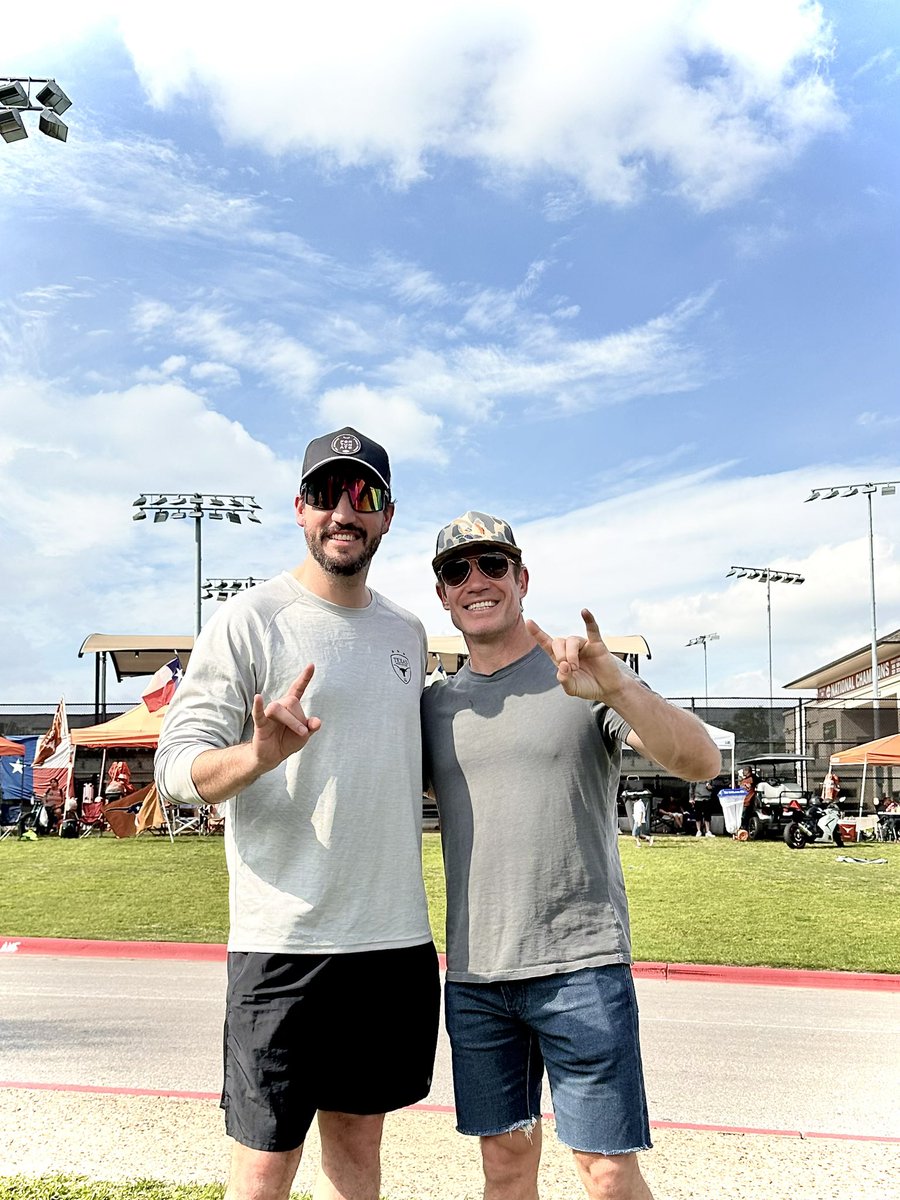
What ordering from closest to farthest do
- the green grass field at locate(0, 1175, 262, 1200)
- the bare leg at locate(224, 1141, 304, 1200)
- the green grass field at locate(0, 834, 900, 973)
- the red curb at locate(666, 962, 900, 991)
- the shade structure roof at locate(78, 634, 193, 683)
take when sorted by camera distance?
the bare leg at locate(224, 1141, 304, 1200) < the green grass field at locate(0, 1175, 262, 1200) < the red curb at locate(666, 962, 900, 991) < the green grass field at locate(0, 834, 900, 973) < the shade structure roof at locate(78, 634, 193, 683)

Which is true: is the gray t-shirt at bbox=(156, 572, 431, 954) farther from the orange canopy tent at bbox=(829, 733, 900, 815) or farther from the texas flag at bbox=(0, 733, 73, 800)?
the orange canopy tent at bbox=(829, 733, 900, 815)

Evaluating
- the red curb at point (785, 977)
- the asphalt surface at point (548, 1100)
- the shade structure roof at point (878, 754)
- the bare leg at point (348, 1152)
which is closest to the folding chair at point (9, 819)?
the asphalt surface at point (548, 1100)

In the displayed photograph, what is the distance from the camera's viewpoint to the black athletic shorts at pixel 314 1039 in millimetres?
2797

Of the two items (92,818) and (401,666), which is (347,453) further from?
(92,818)

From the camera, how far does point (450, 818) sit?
3080 mm

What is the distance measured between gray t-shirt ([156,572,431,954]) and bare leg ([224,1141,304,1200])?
509 millimetres

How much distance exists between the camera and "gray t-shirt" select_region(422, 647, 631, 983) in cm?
290

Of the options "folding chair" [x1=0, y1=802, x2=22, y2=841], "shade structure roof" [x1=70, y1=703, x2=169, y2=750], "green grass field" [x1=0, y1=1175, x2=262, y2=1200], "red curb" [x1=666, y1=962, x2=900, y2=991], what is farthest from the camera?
"folding chair" [x1=0, y1=802, x2=22, y2=841]

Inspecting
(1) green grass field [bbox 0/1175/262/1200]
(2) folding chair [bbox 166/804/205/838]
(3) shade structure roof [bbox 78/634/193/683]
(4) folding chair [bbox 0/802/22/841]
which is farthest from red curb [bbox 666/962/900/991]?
(3) shade structure roof [bbox 78/634/193/683]

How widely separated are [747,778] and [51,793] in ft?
53.1

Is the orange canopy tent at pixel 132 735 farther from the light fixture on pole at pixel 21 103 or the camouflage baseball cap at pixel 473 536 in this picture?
the camouflage baseball cap at pixel 473 536

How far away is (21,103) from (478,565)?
13.1 meters

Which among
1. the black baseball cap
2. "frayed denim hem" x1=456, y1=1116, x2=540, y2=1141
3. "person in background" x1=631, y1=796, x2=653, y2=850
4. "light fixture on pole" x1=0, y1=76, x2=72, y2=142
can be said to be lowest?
"person in background" x1=631, y1=796, x2=653, y2=850

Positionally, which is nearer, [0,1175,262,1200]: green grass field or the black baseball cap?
the black baseball cap
